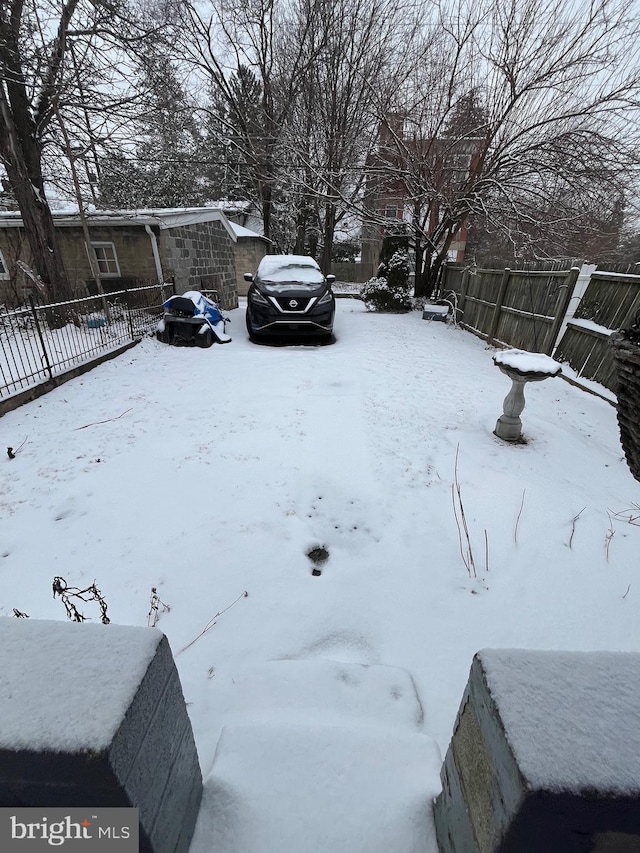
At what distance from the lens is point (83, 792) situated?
0.72 metres

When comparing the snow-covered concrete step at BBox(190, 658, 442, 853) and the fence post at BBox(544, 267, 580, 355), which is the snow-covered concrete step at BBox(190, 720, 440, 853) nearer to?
the snow-covered concrete step at BBox(190, 658, 442, 853)

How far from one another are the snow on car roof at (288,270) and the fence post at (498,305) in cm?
384

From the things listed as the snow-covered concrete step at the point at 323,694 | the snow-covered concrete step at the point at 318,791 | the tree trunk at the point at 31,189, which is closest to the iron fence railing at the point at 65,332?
the tree trunk at the point at 31,189

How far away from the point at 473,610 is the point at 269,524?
1487 mm

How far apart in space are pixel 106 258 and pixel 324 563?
37.2 feet

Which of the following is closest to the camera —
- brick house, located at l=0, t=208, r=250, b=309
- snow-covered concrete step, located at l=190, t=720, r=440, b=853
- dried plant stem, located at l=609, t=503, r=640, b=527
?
snow-covered concrete step, located at l=190, t=720, r=440, b=853

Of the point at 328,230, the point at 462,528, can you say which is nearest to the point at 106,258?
the point at 328,230

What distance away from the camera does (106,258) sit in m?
10.6

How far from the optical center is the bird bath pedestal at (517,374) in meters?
3.70

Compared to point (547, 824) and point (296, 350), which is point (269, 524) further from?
point (296, 350)

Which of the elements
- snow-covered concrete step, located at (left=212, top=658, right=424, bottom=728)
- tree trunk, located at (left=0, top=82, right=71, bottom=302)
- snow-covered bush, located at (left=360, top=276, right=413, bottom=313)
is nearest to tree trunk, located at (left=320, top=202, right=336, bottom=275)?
snow-covered bush, located at (left=360, top=276, right=413, bottom=313)

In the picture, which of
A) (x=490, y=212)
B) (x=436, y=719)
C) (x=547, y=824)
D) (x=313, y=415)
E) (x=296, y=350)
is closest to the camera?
(x=547, y=824)

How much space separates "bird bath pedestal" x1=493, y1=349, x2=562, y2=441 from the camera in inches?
146

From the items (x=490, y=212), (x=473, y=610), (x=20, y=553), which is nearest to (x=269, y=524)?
(x=473, y=610)
